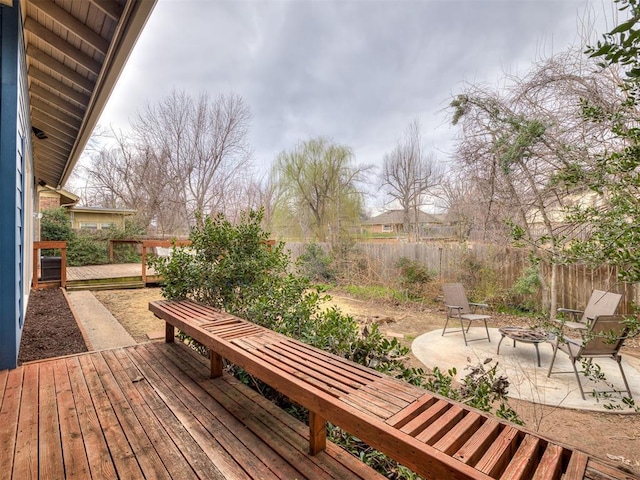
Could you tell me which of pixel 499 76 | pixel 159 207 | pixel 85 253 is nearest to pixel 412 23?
pixel 499 76

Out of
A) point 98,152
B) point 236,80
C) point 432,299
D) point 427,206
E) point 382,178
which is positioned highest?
point 236,80

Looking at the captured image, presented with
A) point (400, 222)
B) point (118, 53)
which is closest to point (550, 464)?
point (118, 53)

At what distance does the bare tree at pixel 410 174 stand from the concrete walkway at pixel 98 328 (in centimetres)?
1151

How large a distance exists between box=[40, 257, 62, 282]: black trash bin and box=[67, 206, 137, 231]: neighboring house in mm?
6444

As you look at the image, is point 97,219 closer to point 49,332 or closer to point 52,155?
point 52,155

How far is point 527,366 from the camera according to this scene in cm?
390

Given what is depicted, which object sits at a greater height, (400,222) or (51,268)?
(400,222)

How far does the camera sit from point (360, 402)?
1.39 metres

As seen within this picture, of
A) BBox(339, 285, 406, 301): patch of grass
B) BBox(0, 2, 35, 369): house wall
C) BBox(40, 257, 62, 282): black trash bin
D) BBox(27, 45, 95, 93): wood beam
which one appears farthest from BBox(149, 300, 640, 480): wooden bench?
BBox(40, 257, 62, 282): black trash bin

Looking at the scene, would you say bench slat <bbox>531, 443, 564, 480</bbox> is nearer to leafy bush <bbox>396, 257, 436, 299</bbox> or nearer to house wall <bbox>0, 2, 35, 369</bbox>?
house wall <bbox>0, 2, 35, 369</bbox>

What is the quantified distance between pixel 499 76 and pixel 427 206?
8.99 meters

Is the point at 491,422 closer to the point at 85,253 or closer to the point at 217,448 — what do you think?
the point at 217,448

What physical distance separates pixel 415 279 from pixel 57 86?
7435 mm

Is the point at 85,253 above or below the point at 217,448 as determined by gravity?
above
